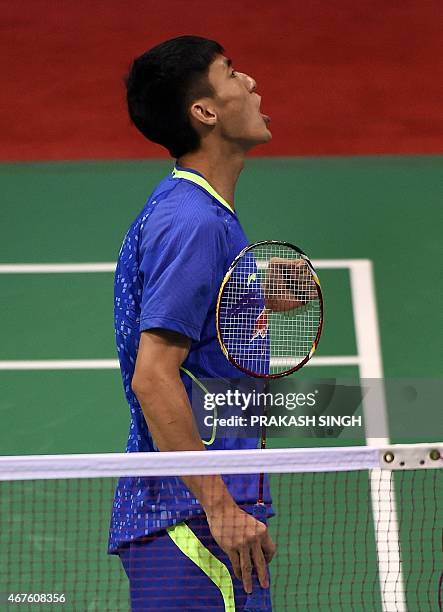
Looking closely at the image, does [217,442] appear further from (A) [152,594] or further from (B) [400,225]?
(B) [400,225]

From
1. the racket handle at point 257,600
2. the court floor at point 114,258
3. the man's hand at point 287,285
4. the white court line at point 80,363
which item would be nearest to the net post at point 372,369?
the court floor at point 114,258

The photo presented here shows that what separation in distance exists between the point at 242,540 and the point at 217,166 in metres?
1.25

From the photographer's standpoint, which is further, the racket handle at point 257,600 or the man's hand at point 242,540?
the racket handle at point 257,600

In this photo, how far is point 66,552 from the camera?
21.0 feet

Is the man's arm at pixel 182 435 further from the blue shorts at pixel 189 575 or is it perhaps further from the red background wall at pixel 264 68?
the red background wall at pixel 264 68

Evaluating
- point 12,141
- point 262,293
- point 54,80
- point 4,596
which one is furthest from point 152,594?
point 54,80

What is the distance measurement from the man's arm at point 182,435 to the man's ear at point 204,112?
0.83m

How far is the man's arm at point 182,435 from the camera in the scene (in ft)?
11.7

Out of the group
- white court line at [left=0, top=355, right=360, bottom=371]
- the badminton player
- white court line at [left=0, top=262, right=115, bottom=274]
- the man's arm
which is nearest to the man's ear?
the badminton player

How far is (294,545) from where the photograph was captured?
20.8 ft

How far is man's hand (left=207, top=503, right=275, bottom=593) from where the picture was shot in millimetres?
3535

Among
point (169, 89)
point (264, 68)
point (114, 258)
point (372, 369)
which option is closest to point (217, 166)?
point (169, 89)

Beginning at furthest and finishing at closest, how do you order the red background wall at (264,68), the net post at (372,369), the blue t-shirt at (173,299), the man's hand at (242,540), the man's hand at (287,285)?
the red background wall at (264,68), the net post at (372,369), the man's hand at (287,285), the blue t-shirt at (173,299), the man's hand at (242,540)

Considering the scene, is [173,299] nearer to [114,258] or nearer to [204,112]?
[204,112]
